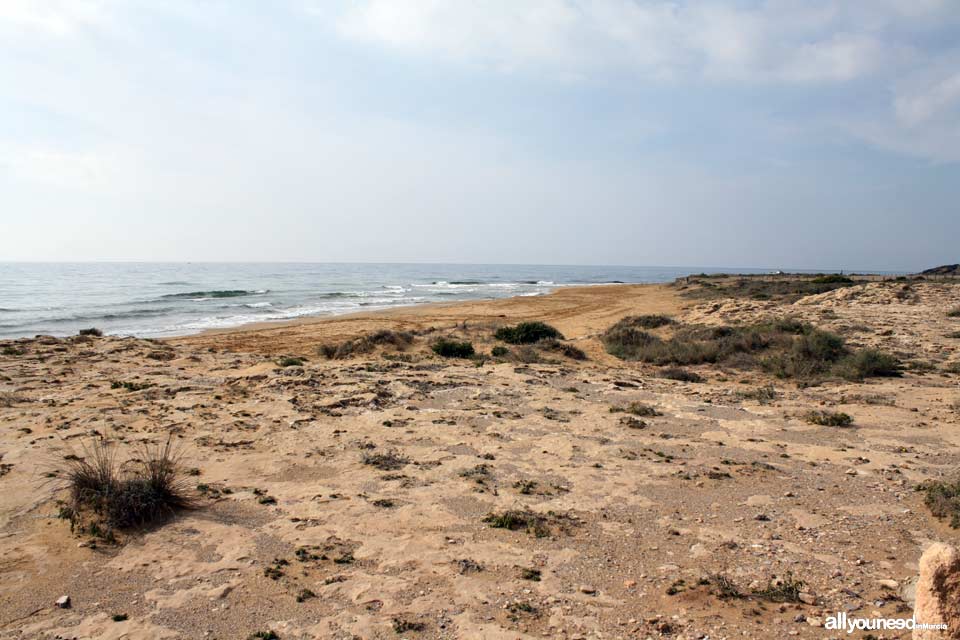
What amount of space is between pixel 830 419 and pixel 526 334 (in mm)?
9591

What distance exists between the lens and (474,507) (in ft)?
17.6

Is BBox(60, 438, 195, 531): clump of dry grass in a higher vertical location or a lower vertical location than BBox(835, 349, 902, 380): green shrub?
lower

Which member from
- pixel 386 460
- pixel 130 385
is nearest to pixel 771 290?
pixel 386 460

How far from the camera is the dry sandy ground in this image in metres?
3.69

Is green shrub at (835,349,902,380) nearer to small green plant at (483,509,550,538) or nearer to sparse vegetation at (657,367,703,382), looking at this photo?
sparse vegetation at (657,367,703,382)

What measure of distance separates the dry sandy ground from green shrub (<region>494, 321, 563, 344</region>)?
5558 mm

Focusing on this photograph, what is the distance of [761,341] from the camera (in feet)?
46.1

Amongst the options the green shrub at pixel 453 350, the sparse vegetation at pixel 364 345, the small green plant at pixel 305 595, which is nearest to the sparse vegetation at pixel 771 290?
the green shrub at pixel 453 350

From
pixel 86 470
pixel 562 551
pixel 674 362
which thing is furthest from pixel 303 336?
pixel 562 551

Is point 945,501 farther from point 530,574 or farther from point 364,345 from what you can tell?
point 364,345

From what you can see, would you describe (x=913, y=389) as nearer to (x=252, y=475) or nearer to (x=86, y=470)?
(x=252, y=475)

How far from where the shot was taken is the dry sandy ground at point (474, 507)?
12.1 feet

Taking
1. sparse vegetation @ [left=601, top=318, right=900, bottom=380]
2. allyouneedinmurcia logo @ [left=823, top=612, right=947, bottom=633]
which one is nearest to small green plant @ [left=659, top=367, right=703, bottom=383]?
sparse vegetation @ [left=601, top=318, right=900, bottom=380]

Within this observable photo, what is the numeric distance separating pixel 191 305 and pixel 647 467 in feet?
122
